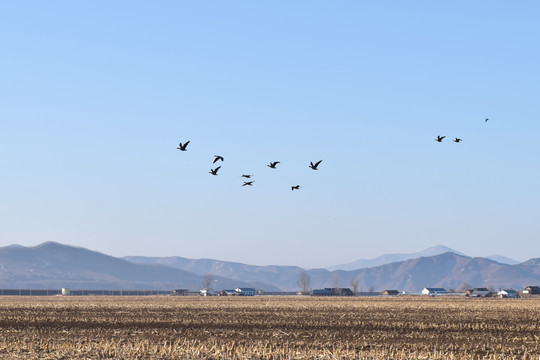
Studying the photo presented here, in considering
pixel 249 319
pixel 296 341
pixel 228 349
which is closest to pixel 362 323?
pixel 249 319

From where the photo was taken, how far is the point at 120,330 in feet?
173

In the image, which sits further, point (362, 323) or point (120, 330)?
point (362, 323)

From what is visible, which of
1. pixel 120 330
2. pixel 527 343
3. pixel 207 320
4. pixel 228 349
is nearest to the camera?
pixel 228 349

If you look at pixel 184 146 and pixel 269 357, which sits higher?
pixel 184 146

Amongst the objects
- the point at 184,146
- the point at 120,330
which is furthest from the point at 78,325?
the point at 184,146

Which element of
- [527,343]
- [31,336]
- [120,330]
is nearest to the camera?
[527,343]

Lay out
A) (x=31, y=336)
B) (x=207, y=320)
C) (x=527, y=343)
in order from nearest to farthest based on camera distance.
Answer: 1. (x=527, y=343)
2. (x=31, y=336)
3. (x=207, y=320)

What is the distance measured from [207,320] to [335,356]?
94.9 feet

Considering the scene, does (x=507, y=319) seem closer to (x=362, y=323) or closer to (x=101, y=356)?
(x=362, y=323)

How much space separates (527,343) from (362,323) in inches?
715

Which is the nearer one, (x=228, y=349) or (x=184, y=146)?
(x=228, y=349)

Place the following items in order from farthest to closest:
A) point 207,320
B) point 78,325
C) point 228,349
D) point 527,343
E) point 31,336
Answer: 1. point 207,320
2. point 78,325
3. point 31,336
4. point 527,343
5. point 228,349

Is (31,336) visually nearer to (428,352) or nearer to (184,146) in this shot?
(184,146)

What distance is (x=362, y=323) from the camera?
60469 millimetres
